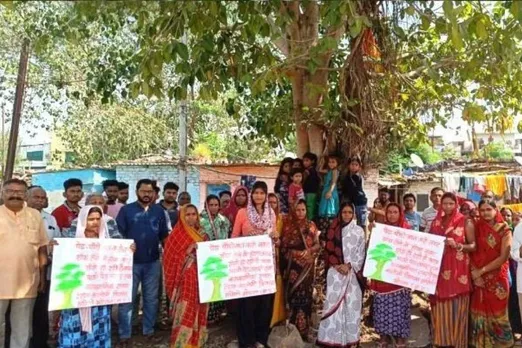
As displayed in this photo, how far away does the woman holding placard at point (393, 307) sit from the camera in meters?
5.14

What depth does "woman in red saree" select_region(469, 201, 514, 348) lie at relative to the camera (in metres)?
4.89

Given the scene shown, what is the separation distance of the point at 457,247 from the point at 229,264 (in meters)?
2.12

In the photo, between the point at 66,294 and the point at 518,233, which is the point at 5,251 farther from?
the point at 518,233

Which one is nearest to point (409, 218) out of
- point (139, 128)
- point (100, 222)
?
point (100, 222)

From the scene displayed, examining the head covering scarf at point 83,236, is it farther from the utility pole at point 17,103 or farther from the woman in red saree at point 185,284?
the utility pole at point 17,103

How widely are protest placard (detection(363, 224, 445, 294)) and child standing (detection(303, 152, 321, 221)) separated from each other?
169 cm

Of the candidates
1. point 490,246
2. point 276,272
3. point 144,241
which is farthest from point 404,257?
point 144,241

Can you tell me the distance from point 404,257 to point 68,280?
9.94 feet

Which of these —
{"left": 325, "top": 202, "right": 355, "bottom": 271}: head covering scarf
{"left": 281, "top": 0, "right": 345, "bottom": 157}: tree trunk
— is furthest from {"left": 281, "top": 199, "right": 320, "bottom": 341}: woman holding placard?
{"left": 281, "top": 0, "right": 345, "bottom": 157}: tree trunk

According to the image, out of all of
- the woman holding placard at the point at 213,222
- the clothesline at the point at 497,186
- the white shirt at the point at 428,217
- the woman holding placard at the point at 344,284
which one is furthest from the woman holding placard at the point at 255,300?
the clothesline at the point at 497,186

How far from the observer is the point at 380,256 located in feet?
16.5

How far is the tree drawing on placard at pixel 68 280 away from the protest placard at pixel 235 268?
105cm

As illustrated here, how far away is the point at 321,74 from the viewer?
690 cm

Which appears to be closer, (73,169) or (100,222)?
(100,222)
